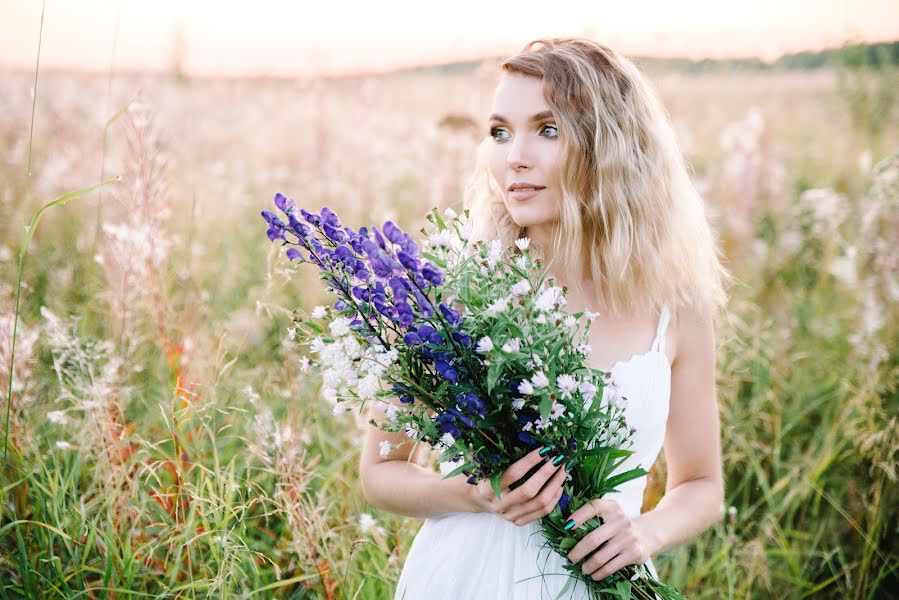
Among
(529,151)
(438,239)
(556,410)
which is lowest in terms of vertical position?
(556,410)

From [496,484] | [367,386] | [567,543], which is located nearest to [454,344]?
[367,386]

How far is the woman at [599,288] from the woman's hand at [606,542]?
5.0 inches

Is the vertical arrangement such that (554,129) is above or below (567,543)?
above

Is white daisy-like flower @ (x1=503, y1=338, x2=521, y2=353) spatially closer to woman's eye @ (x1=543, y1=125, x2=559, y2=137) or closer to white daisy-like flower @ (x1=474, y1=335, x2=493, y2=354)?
white daisy-like flower @ (x1=474, y1=335, x2=493, y2=354)

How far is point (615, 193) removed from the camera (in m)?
2.04

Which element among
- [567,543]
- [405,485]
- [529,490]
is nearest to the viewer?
[529,490]

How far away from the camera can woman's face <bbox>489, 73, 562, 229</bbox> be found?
6.22ft

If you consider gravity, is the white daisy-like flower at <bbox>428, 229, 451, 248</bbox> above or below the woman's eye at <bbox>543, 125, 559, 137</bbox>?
below

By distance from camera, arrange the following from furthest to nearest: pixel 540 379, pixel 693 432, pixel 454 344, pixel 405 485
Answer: pixel 693 432, pixel 405 485, pixel 454 344, pixel 540 379

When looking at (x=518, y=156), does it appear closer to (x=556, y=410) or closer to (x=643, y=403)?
(x=643, y=403)

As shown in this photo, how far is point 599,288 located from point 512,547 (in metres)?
0.75

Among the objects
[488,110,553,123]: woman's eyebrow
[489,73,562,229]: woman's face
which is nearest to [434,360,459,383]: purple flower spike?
[489,73,562,229]: woman's face

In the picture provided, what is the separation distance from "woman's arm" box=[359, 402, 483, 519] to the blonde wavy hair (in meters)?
0.67

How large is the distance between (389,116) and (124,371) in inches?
185
